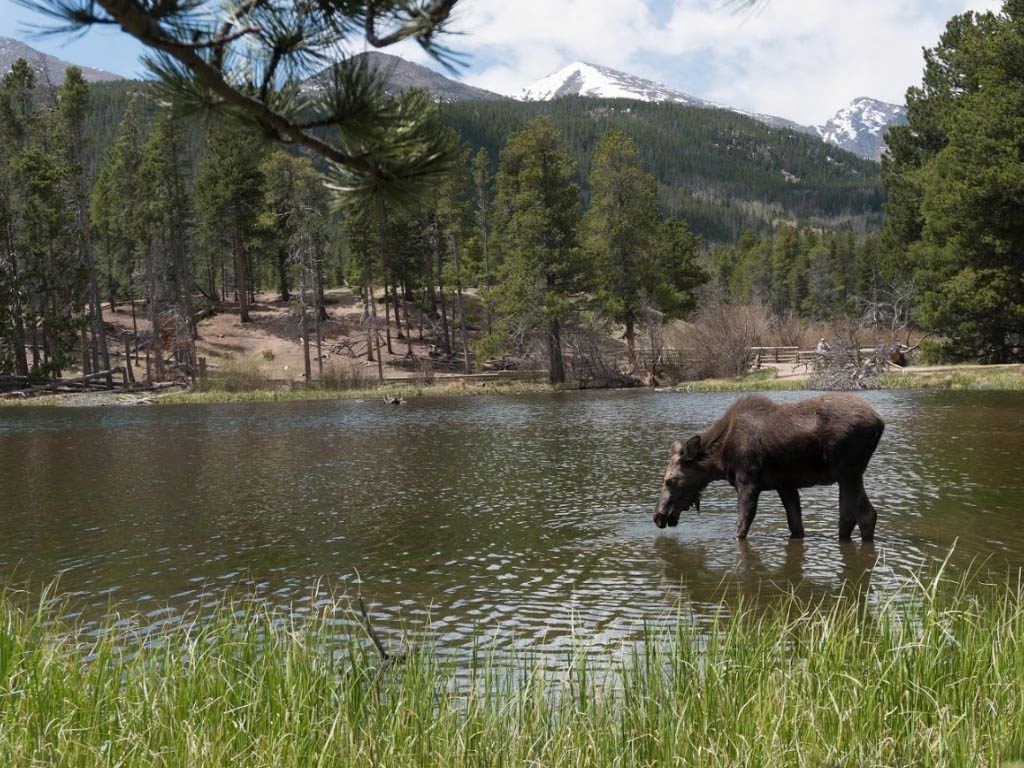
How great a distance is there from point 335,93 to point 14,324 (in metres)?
59.6

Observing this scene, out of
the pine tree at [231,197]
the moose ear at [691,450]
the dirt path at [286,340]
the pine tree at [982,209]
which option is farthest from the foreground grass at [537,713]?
the pine tree at [231,197]

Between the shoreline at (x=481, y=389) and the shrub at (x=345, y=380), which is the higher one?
the shrub at (x=345, y=380)

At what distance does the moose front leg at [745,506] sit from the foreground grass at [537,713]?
18.2 ft

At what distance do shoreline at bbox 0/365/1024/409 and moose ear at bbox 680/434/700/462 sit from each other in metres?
29.2

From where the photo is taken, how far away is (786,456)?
11570 millimetres

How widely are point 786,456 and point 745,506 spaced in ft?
3.05

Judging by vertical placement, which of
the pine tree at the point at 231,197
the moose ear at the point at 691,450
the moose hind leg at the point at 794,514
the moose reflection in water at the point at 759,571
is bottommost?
the moose reflection in water at the point at 759,571

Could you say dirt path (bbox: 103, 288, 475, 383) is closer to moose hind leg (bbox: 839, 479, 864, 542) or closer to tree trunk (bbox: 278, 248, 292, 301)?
tree trunk (bbox: 278, 248, 292, 301)

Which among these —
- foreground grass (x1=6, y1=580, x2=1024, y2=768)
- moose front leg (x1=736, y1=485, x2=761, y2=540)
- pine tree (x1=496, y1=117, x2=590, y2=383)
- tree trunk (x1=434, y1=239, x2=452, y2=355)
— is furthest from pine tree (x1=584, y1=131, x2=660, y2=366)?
foreground grass (x1=6, y1=580, x2=1024, y2=768)

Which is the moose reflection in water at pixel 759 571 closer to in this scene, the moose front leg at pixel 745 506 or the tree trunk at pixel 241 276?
the moose front leg at pixel 745 506

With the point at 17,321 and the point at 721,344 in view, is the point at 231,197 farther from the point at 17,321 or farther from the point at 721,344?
the point at 721,344

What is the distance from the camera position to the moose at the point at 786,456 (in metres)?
11.2

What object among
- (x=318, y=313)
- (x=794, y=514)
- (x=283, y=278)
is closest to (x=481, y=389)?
(x=318, y=313)

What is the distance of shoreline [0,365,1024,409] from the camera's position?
38.4 m
